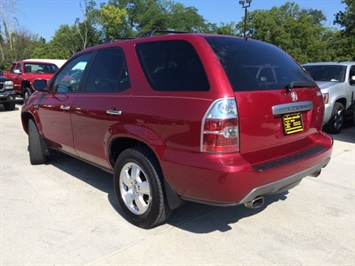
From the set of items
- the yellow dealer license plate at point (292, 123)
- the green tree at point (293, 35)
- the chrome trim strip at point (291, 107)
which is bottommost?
the yellow dealer license plate at point (292, 123)

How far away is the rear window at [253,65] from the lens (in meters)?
2.82

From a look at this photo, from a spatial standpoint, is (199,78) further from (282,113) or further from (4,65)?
(4,65)

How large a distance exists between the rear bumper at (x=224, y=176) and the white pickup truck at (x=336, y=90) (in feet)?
17.5

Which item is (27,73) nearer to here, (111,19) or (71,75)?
(71,75)

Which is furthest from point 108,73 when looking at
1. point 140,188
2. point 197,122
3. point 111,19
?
point 111,19

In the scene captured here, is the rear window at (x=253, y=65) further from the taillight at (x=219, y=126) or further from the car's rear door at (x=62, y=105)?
A: the car's rear door at (x=62, y=105)

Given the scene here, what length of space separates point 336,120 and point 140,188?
626 cm

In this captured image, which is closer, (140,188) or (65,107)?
(140,188)

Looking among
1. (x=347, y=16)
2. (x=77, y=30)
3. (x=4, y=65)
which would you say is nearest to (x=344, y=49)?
(x=347, y=16)

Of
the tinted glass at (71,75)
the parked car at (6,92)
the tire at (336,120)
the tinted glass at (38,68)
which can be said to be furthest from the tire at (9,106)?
the tire at (336,120)

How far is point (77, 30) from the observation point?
171ft

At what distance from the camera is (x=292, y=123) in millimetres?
3133

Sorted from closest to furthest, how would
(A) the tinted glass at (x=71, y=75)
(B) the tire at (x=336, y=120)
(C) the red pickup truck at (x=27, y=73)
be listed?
(A) the tinted glass at (x=71, y=75) < (B) the tire at (x=336, y=120) < (C) the red pickup truck at (x=27, y=73)

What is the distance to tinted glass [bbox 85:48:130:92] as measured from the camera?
137 inches
